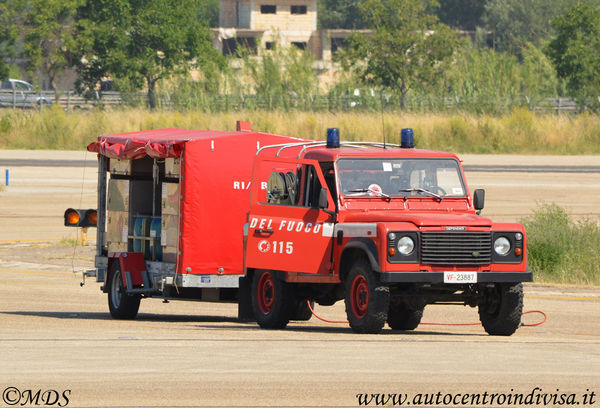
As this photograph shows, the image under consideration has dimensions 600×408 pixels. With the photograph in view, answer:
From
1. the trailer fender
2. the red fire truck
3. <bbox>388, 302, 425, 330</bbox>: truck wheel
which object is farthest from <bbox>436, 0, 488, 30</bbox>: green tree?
<bbox>388, 302, 425, 330</bbox>: truck wheel

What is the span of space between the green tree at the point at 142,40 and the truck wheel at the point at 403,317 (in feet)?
233

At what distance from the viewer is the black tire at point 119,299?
18.8 meters

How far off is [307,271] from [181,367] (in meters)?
4.01

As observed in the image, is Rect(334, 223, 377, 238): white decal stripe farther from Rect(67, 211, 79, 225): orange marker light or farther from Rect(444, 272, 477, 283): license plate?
Rect(67, 211, 79, 225): orange marker light

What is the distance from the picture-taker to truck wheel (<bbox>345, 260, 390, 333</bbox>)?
14734mm

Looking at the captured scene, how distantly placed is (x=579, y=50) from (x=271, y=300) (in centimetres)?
6465

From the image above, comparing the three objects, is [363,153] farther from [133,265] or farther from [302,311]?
[133,265]

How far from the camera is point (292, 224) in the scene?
1614cm

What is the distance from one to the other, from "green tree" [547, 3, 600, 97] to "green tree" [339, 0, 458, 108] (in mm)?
7104

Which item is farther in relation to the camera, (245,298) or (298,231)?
(245,298)

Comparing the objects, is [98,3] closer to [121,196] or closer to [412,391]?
[121,196]

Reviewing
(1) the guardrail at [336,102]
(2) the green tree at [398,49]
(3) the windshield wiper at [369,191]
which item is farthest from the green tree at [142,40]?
(3) the windshield wiper at [369,191]

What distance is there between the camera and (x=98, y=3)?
90.8 meters
